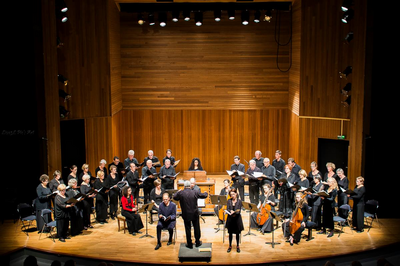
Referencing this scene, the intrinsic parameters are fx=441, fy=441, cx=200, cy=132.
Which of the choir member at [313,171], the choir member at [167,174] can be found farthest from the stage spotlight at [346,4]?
the choir member at [167,174]

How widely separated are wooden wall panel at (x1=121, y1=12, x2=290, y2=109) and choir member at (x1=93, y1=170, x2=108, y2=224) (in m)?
4.74

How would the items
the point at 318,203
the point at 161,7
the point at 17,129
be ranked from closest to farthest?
the point at 318,203 < the point at 17,129 < the point at 161,7

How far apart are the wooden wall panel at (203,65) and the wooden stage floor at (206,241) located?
18.3ft

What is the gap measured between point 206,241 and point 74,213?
9.13ft

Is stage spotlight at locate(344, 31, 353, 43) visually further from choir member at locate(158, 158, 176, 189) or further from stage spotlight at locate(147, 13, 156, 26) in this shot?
stage spotlight at locate(147, 13, 156, 26)

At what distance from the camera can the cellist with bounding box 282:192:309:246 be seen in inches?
338

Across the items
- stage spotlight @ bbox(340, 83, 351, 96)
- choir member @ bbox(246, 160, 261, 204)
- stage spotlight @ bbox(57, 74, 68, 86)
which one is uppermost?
stage spotlight @ bbox(57, 74, 68, 86)

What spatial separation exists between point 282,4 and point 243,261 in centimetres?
855

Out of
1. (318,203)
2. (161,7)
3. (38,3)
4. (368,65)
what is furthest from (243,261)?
(161,7)

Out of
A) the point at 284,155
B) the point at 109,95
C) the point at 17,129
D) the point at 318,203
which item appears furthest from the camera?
the point at 284,155

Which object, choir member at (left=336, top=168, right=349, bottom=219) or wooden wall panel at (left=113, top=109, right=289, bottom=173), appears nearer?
choir member at (left=336, top=168, right=349, bottom=219)

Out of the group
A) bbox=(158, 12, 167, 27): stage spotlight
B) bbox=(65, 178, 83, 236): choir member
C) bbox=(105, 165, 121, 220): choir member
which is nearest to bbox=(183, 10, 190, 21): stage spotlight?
bbox=(158, 12, 167, 27): stage spotlight

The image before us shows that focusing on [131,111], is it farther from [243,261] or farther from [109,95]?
[243,261]

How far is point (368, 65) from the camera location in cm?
979
